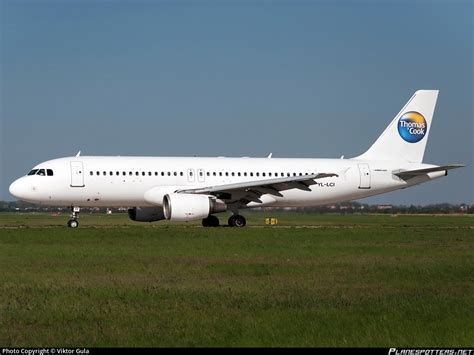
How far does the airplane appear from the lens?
37688 mm

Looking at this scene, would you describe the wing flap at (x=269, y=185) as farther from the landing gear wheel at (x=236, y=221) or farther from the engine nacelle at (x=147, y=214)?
the engine nacelle at (x=147, y=214)

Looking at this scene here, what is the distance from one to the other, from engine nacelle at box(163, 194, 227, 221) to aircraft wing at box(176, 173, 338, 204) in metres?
1.16

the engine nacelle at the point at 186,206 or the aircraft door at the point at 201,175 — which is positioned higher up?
the aircraft door at the point at 201,175

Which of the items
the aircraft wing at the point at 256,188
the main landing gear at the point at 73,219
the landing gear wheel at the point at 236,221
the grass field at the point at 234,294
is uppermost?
the aircraft wing at the point at 256,188

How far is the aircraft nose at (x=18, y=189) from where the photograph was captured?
3784 centimetres

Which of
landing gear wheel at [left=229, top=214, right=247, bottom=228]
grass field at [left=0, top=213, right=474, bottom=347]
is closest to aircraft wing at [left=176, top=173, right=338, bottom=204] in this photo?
landing gear wheel at [left=229, top=214, right=247, bottom=228]

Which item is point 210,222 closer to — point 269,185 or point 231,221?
point 231,221

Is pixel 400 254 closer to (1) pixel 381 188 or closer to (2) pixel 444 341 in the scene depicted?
(2) pixel 444 341

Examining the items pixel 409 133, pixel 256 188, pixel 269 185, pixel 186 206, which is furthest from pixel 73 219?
pixel 409 133

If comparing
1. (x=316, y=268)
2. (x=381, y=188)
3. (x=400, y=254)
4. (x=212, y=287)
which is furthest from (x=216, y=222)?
(x=212, y=287)

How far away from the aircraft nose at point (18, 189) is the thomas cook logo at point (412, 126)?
18.4 metres

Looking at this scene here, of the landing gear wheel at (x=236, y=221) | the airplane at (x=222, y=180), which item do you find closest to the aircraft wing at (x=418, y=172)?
the airplane at (x=222, y=180)

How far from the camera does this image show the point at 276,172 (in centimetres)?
4122

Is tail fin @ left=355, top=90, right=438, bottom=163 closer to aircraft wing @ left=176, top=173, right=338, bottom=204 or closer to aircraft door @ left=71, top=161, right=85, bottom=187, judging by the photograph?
aircraft wing @ left=176, top=173, right=338, bottom=204
